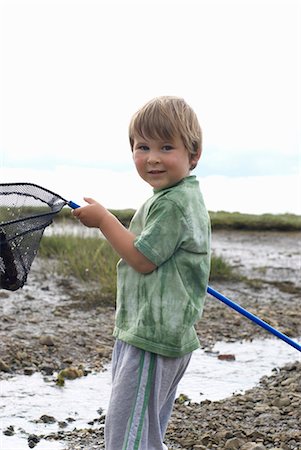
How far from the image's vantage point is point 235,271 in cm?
1186

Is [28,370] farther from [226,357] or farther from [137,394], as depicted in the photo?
[137,394]

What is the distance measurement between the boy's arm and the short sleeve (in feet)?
0.11

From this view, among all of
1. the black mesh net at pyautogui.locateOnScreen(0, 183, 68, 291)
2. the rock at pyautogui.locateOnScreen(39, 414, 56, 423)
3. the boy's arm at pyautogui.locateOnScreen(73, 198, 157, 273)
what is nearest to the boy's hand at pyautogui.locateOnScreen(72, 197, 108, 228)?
the boy's arm at pyautogui.locateOnScreen(73, 198, 157, 273)

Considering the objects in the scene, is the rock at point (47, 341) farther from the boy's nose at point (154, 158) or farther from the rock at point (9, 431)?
the boy's nose at point (154, 158)

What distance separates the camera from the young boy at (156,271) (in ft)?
11.8

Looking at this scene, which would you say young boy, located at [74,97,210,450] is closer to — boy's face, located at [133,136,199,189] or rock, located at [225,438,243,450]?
boy's face, located at [133,136,199,189]

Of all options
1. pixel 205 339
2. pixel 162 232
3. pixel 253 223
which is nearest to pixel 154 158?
pixel 162 232

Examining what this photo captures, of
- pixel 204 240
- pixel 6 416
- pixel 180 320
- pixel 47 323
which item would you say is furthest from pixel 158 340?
pixel 47 323

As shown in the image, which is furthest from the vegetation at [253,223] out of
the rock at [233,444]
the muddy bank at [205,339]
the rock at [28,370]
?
the rock at [233,444]

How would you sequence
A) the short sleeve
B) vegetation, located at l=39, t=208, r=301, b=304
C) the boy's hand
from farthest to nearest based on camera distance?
vegetation, located at l=39, t=208, r=301, b=304 → the boy's hand → the short sleeve

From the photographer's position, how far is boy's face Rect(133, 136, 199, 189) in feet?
12.0

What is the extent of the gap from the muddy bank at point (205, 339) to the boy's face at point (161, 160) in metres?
1.73

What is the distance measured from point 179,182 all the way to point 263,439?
187 cm

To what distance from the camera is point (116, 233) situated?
3658 mm
